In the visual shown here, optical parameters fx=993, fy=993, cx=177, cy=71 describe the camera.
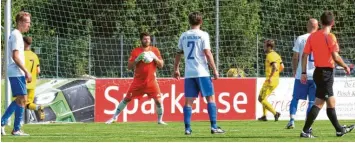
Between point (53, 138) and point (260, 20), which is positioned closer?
point (53, 138)

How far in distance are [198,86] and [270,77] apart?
274 inches

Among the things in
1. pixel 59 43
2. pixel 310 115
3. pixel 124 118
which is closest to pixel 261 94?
pixel 124 118

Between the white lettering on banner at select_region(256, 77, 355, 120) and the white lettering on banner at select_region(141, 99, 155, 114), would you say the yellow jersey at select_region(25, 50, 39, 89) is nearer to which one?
the white lettering on banner at select_region(141, 99, 155, 114)

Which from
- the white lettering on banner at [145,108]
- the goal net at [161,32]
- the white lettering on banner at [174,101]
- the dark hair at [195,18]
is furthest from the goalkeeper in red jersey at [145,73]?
the dark hair at [195,18]

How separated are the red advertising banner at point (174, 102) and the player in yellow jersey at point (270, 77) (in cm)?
69

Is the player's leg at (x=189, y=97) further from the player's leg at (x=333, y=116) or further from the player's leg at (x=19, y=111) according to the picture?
the player's leg at (x=19, y=111)

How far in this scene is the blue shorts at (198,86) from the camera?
15055mm

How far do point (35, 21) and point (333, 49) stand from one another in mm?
13891

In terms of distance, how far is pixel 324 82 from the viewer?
13.9m

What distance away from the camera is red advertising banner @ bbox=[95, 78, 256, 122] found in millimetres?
21672

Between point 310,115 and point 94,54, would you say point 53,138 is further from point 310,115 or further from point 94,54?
point 94,54

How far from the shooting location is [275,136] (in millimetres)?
14664

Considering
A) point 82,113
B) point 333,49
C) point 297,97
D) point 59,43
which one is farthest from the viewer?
point 59,43

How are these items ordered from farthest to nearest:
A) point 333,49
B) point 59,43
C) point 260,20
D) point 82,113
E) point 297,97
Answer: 1. point 260,20
2. point 59,43
3. point 82,113
4. point 297,97
5. point 333,49
